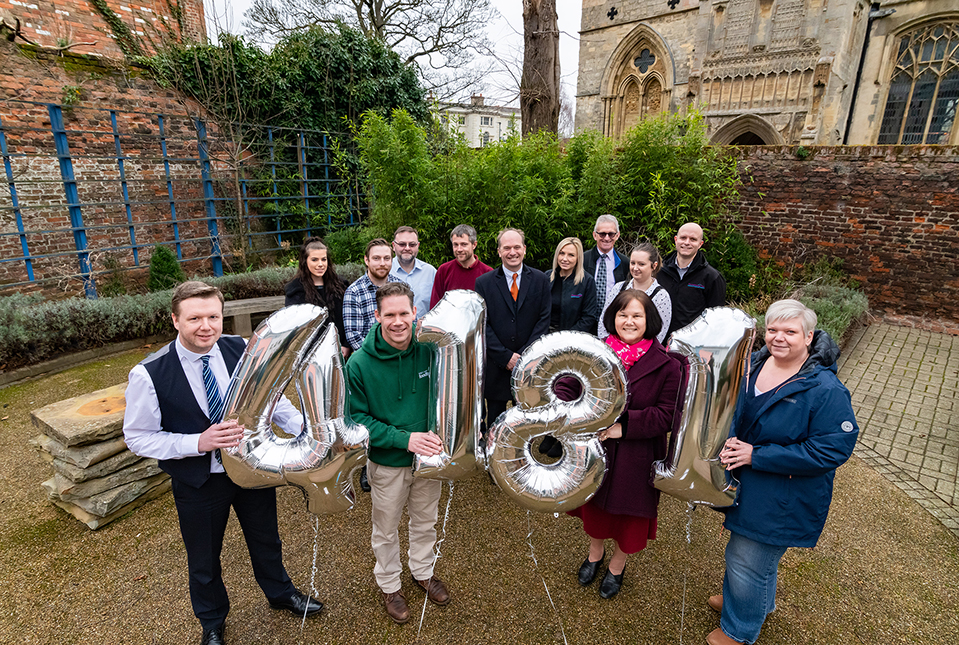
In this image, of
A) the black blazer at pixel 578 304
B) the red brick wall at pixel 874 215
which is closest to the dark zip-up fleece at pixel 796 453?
the black blazer at pixel 578 304

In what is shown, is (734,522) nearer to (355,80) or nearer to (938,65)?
(355,80)

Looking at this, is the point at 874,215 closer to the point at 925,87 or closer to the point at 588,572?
the point at 925,87

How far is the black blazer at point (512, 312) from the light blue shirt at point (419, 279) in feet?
2.35

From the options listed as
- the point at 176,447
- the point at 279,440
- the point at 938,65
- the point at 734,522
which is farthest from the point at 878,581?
the point at 938,65

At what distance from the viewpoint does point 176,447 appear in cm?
197

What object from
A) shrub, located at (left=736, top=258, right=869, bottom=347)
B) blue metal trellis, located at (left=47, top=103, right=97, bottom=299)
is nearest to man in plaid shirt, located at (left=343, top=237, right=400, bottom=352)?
shrub, located at (left=736, top=258, right=869, bottom=347)

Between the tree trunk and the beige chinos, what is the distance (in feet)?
21.3

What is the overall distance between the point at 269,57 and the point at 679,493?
11.4 m

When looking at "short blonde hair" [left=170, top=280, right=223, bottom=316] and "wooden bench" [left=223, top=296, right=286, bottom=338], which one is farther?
"wooden bench" [left=223, top=296, right=286, bottom=338]

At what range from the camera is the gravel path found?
252 centimetres

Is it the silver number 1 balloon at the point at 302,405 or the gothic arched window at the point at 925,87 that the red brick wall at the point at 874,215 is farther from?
the silver number 1 balloon at the point at 302,405

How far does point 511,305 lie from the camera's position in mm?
3488

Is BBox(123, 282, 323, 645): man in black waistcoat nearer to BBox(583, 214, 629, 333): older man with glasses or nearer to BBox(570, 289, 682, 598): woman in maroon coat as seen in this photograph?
BBox(570, 289, 682, 598): woman in maroon coat

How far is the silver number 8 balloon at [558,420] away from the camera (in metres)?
1.98
